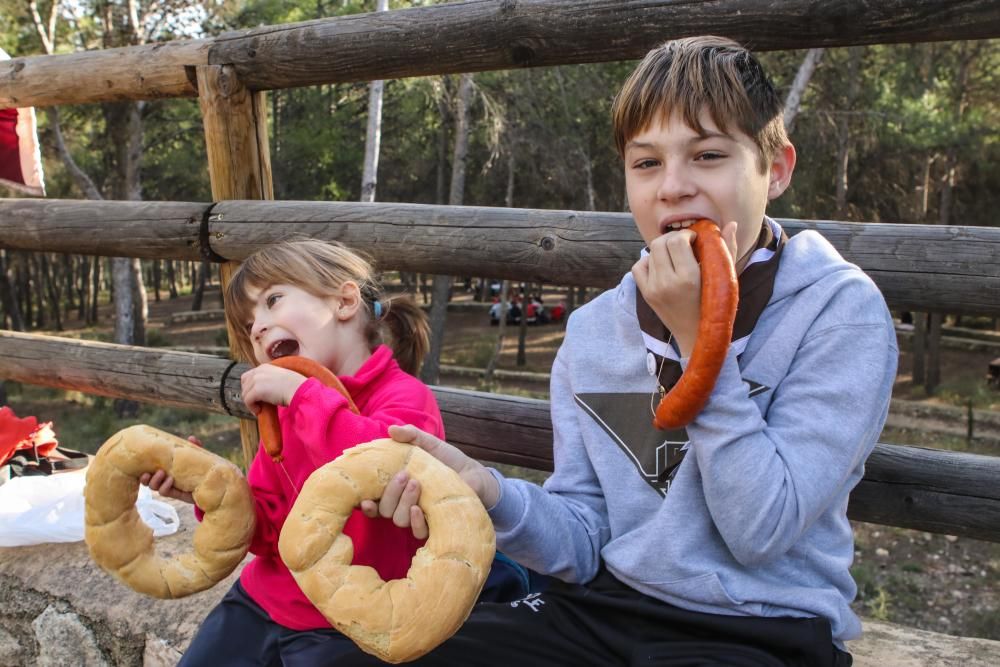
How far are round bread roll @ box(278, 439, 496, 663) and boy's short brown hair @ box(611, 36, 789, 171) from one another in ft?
2.35

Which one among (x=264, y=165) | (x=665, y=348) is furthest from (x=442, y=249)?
(x=665, y=348)

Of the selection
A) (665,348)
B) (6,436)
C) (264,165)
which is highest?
(264,165)

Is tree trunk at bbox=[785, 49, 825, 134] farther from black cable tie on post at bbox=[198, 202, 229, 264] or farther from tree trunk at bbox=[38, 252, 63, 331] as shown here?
tree trunk at bbox=[38, 252, 63, 331]

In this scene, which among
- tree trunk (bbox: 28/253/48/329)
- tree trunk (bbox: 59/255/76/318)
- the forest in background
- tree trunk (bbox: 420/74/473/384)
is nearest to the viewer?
tree trunk (bbox: 420/74/473/384)

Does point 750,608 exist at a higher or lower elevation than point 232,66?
lower

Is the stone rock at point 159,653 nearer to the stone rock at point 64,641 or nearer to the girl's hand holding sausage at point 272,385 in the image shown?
the stone rock at point 64,641

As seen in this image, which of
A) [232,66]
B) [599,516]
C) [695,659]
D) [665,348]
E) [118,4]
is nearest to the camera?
[695,659]

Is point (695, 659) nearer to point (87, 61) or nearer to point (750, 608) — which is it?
point (750, 608)

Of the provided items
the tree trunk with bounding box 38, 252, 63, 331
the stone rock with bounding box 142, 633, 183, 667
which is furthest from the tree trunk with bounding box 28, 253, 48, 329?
the stone rock with bounding box 142, 633, 183, 667

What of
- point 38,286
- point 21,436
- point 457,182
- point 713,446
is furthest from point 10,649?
point 38,286

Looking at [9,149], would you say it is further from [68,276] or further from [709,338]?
[68,276]

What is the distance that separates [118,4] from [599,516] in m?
16.0

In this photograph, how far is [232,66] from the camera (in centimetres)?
295

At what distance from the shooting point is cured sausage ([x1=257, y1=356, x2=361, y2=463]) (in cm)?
170
